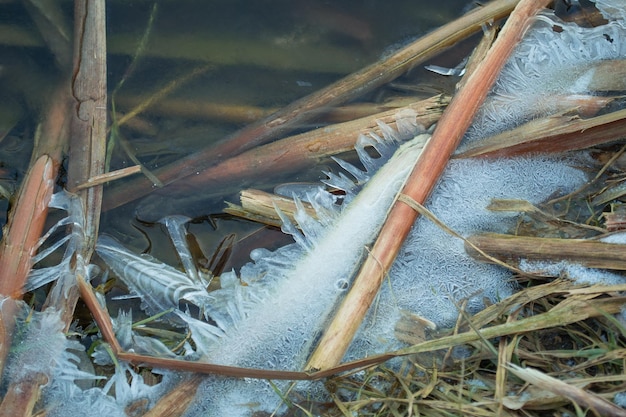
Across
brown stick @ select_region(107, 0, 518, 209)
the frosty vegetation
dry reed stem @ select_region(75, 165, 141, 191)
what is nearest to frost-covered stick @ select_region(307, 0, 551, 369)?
the frosty vegetation

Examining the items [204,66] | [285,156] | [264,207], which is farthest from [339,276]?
[204,66]

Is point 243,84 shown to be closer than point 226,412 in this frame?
No

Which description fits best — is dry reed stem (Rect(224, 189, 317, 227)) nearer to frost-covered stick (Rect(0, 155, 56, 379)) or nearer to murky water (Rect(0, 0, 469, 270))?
murky water (Rect(0, 0, 469, 270))

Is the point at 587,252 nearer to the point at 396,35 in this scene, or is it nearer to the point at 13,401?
the point at 396,35

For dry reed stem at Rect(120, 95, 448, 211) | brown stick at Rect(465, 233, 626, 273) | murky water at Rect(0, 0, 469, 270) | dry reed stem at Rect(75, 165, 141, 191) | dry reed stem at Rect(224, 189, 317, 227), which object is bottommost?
brown stick at Rect(465, 233, 626, 273)

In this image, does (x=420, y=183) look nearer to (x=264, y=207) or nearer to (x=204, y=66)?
(x=264, y=207)

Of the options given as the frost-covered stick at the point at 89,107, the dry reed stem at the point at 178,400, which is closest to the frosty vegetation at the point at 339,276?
the dry reed stem at the point at 178,400

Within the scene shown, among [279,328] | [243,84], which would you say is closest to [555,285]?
[279,328]
